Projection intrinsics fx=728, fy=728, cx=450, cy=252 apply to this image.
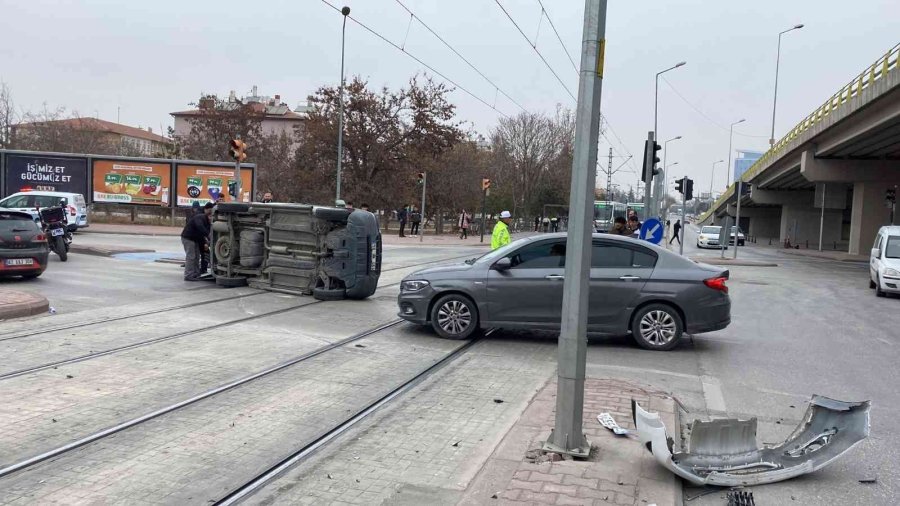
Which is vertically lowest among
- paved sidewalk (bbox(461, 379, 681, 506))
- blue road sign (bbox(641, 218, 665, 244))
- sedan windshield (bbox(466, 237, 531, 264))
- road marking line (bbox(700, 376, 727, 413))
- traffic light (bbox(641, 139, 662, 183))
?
road marking line (bbox(700, 376, 727, 413))

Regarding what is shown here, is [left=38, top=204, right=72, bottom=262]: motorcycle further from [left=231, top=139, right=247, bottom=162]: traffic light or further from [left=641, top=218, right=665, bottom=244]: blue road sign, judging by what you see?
[left=641, top=218, right=665, bottom=244]: blue road sign

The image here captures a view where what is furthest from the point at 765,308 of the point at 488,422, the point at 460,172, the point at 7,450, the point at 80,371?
the point at 460,172

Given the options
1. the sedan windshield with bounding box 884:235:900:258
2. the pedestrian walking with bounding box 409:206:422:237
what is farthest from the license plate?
the pedestrian walking with bounding box 409:206:422:237

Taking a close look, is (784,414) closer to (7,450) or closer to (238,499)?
(238,499)

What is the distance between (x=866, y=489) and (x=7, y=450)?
5864 mm

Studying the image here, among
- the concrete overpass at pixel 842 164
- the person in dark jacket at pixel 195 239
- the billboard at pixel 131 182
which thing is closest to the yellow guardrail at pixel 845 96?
the concrete overpass at pixel 842 164

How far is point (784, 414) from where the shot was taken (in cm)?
675

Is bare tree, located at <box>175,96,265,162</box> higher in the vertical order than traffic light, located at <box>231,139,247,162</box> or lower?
higher

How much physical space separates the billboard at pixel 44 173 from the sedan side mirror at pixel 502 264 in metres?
32.4

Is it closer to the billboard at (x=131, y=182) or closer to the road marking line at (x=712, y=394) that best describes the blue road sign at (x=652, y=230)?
the road marking line at (x=712, y=394)

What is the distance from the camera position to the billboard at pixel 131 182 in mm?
37312

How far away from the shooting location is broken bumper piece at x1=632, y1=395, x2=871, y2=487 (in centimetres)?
476

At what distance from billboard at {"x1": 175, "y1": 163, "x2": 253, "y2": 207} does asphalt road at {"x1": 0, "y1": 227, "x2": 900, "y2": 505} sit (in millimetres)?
21218

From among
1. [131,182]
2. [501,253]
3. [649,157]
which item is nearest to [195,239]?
[501,253]
